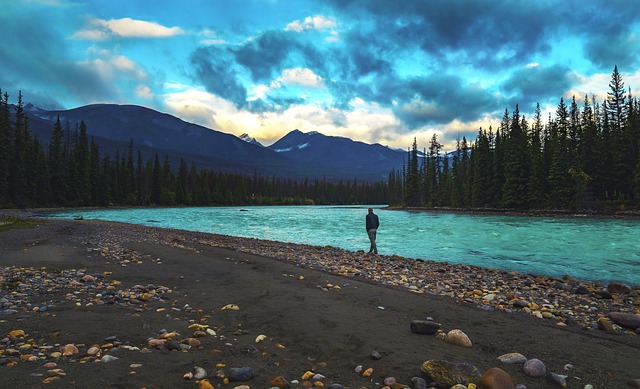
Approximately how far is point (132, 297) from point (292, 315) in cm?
384

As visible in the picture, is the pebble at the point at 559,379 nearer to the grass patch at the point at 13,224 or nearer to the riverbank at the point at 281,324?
the riverbank at the point at 281,324

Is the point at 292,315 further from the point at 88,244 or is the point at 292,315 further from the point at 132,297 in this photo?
the point at 88,244

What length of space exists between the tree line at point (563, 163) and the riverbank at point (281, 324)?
6427 cm

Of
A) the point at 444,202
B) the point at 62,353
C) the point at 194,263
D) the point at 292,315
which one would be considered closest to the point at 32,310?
the point at 62,353

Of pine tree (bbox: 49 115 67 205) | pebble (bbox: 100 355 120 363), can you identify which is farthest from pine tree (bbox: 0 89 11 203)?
pebble (bbox: 100 355 120 363)

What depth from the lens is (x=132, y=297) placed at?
869 cm

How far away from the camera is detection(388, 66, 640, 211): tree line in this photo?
210 feet

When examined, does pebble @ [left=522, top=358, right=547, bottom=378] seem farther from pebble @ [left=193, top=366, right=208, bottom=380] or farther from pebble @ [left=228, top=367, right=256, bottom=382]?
pebble @ [left=193, top=366, right=208, bottom=380]

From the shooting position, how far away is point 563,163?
221ft

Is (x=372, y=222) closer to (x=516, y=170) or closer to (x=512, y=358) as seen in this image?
(x=512, y=358)

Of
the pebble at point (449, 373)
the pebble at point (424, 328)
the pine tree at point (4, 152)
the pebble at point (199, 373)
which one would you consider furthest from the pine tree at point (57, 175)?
the pebble at point (449, 373)

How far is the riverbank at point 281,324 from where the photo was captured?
5.02 m

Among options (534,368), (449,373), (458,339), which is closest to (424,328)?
(458,339)

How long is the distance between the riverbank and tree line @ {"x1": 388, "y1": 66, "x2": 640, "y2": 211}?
211 ft
